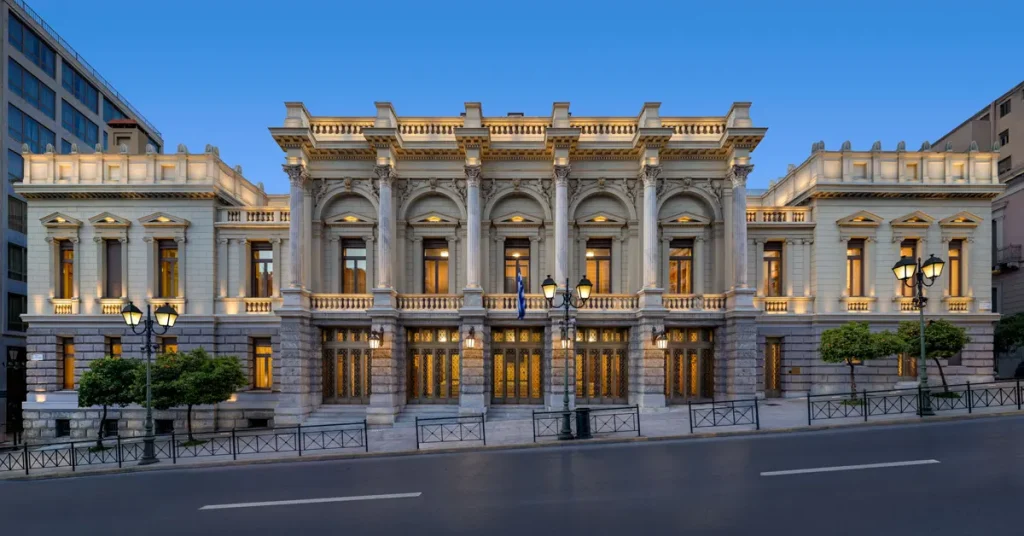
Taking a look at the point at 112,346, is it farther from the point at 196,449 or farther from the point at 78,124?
the point at 78,124

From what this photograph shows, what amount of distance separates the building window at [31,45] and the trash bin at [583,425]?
43750 millimetres

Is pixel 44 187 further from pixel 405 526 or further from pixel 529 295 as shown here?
pixel 405 526

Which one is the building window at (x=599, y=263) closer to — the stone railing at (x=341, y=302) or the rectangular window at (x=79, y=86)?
the stone railing at (x=341, y=302)

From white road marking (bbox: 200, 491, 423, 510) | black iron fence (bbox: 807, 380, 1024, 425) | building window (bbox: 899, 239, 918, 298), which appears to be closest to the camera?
white road marking (bbox: 200, 491, 423, 510)

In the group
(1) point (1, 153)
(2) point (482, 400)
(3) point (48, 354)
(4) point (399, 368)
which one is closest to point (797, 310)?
(2) point (482, 400)

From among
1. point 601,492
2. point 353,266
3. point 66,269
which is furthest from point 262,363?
point 601,492

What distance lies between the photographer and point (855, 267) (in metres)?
27.8

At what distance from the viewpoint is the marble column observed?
2572 centimetres

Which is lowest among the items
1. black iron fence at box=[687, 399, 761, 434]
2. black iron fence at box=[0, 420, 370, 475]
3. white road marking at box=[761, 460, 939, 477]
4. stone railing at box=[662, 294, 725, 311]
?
black iron fence at box=[0, 420, 370, 475]

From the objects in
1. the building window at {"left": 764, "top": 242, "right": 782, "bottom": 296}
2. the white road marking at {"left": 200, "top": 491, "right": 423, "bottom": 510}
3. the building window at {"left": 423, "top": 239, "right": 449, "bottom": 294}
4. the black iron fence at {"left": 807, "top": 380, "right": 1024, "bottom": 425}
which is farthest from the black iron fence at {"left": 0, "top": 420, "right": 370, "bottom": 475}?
the building window at {"left": 764, "top": 242, "right": 782, "bottom": 296}

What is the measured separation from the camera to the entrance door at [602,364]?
87.5 ft

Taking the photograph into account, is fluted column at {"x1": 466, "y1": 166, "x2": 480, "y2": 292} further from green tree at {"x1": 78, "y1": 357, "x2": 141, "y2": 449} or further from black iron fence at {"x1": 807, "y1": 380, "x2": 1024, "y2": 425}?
black iron fence at {"x1": 807, "y1": 380, "x2": 1024, "y2": 425}

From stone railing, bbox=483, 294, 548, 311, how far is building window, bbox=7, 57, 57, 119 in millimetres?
35803

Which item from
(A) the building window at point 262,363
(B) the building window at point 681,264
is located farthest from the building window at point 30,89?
(B) the building window at point 681,264
